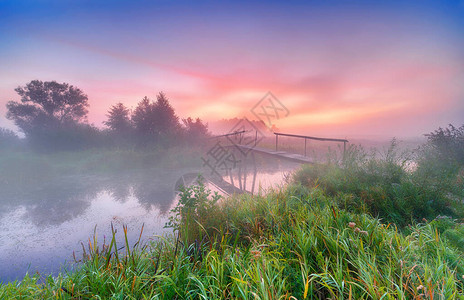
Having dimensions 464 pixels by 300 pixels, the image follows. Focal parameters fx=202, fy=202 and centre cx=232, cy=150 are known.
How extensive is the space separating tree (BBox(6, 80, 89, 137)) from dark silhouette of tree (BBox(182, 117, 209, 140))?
11838 mm

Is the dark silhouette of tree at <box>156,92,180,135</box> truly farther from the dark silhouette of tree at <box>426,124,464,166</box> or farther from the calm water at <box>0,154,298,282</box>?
the dark silhouette of tree at <box>426,124,464,166</box>

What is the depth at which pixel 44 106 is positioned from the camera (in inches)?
838

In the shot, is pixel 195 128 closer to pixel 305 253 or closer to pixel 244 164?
pixel 244 164

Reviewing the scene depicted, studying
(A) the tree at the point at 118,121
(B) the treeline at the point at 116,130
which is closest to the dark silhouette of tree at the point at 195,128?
(B) the treeline at the point at 116,130

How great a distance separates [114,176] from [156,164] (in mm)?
3252

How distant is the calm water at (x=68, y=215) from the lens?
3.61 m

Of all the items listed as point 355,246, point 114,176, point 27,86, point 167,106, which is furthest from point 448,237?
point 27,86

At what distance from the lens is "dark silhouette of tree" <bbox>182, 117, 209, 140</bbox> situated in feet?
58.4

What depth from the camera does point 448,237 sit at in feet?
8.67

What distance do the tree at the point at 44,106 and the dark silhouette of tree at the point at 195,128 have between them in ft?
38.8

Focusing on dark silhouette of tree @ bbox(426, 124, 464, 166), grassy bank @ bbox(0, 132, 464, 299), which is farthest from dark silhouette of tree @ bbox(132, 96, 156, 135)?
dark silhouette of tree @ bbox(426, 124, 464, 166)

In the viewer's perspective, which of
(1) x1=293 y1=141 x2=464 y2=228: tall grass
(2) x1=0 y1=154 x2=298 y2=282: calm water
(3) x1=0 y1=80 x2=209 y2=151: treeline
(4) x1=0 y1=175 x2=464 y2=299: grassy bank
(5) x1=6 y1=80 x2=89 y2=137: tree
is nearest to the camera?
Result: (4) x1=0 y1=175 x2=464 y2=299: grassy bank

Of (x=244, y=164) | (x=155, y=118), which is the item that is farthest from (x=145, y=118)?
(x=244, y=164)

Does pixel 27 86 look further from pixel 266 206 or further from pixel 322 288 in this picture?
pixel 322 288
